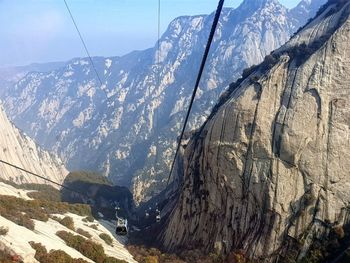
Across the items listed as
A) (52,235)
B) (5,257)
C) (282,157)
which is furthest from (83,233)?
(282,157)

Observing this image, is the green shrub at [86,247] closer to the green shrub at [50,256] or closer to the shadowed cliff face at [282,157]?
the green shrub at [50,256]

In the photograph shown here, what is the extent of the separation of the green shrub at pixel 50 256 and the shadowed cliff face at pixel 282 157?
23.3 m

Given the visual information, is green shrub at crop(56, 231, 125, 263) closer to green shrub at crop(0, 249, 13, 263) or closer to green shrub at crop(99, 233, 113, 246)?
green shrub at crop(99, 233, 113, 246)

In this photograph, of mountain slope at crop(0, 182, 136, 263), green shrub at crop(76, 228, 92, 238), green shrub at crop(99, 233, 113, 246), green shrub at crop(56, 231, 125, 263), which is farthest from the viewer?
green shrub at crop(99, 233, 113, 246)

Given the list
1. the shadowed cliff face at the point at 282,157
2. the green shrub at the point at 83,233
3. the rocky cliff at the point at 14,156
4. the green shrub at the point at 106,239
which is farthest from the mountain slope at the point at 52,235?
the rocky cliff at the point at 14,156

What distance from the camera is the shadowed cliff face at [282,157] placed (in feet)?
193

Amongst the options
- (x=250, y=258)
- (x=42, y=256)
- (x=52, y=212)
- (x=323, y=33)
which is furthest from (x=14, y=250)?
(x=323, y=33)

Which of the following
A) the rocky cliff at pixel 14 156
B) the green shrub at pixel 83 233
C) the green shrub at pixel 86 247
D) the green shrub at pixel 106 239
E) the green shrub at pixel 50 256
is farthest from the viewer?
the rocky cliff at pixel 14 156

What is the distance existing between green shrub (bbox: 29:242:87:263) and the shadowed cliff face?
917 inches

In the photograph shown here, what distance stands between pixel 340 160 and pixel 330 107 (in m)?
6.89

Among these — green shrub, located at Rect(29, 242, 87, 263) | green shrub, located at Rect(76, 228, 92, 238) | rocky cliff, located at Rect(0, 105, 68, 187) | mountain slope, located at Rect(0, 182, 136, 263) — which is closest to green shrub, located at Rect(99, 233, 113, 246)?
mountain slope, located at Rect(0, 182, 136, 263)

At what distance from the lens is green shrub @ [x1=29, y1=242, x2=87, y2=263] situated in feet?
145

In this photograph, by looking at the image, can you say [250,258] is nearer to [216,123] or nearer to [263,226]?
[263,226]

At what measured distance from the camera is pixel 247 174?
63.4 m
